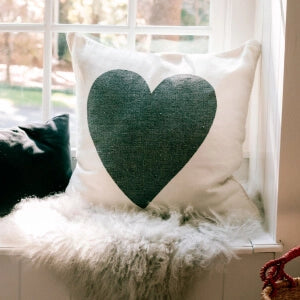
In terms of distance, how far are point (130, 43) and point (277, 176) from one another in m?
0.73

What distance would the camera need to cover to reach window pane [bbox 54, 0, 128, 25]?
1.88 metres

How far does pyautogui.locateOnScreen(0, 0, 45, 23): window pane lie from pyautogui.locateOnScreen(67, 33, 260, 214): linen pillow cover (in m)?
0.40

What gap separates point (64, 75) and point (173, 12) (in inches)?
17.4

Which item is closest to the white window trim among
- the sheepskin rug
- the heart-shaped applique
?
the heart-shaped applique

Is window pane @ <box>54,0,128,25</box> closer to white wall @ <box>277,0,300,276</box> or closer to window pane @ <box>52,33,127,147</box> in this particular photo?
window pane @ <box>52,33,127,147</box>

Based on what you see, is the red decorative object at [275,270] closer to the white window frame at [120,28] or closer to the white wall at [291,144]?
the white wall at [291,144]

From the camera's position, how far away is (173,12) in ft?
6.15

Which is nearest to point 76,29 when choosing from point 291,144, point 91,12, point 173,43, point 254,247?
point 91,12

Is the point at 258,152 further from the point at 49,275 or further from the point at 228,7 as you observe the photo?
the point at 49,275

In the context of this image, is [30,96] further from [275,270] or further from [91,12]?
[275,270]

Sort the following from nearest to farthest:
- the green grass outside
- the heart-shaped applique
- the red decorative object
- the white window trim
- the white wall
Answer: the red decorative object, the white wall, the heart-shaped applique, the white window trim, the green grass outside

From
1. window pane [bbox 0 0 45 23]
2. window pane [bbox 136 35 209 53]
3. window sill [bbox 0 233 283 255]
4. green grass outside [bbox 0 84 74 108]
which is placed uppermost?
window pane [bbox 0 0 45 23]

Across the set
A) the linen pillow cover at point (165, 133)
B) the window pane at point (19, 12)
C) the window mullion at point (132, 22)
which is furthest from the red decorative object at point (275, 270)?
the window pane at point (19, 12)

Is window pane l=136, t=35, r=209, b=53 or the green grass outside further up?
window pane l=136, t=35, r=209, b=53
